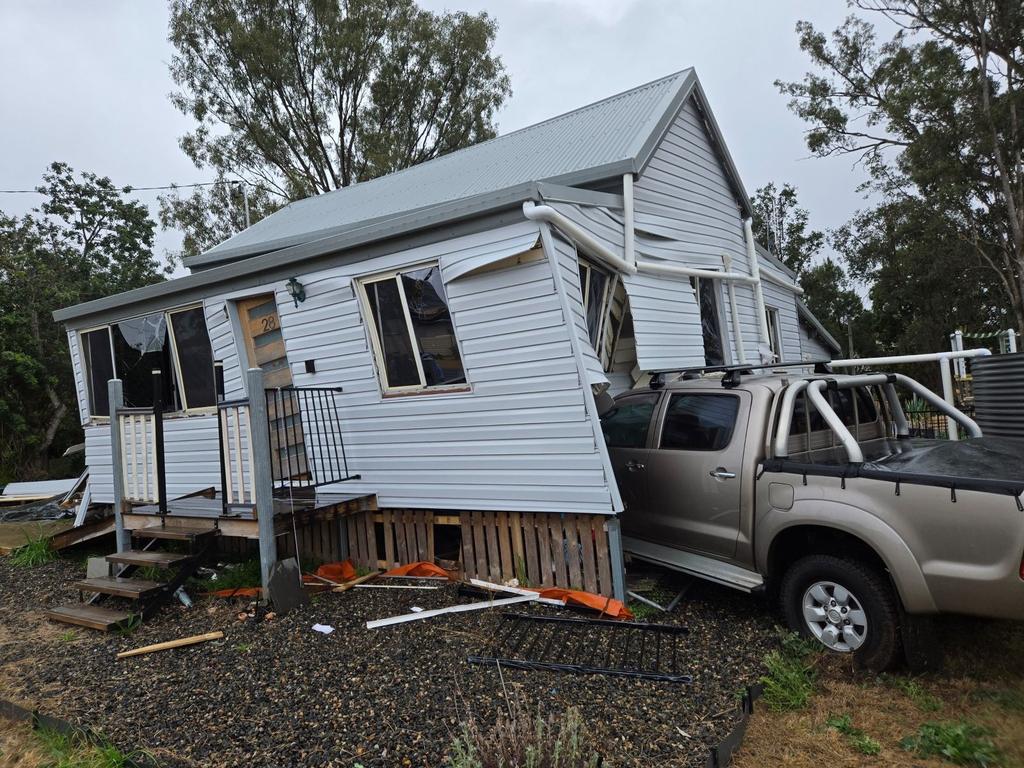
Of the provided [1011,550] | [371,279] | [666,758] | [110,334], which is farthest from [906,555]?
[110,334]

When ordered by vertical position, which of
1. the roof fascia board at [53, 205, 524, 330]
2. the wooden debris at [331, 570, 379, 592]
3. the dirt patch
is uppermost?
the roof fascia board at [53, 205, 524, 330]

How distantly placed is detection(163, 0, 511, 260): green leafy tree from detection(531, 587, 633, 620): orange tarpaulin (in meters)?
21.5

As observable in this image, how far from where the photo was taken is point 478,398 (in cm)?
601

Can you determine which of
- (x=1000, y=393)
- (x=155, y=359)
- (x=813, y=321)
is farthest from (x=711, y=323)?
(x=155, y=359)

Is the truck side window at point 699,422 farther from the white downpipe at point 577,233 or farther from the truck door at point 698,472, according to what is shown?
the white downpipe at point 577,233

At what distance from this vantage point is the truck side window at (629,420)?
5.77 meters

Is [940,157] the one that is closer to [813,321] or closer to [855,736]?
[813,321]

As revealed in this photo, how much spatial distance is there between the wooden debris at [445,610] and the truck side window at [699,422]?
69.5 inches

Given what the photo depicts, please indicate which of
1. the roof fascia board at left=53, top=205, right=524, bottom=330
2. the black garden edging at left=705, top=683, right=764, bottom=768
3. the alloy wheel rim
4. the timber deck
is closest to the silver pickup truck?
the alloy wheel rim

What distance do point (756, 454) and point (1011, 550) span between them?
160 cm

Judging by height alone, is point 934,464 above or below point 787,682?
above

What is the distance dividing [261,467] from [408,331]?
1.85 metres

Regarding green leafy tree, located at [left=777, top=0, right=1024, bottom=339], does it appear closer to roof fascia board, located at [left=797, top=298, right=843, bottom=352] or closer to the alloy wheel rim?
A: roof fascia board, located at [left=797, top=298, right=843, bottom=352]

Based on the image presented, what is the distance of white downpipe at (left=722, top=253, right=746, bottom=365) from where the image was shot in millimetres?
9055
